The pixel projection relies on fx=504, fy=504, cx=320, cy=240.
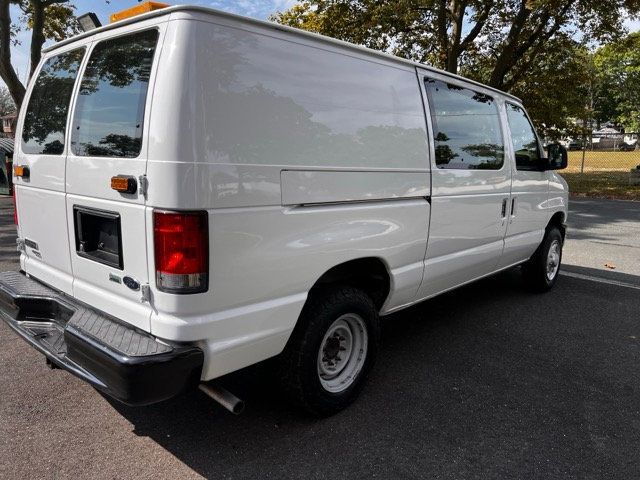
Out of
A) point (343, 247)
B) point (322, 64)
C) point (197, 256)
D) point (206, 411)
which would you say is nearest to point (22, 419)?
point (206, 411)

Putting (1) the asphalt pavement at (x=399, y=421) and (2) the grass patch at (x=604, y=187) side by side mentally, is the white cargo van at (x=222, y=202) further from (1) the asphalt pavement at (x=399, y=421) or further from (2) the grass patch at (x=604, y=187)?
(2) the grass patch at (x=604, y=187)

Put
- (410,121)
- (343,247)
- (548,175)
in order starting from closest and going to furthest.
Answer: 1. (343,247)
2. (410,121)
3. (548,175)

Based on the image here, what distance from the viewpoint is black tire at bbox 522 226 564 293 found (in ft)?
17.9

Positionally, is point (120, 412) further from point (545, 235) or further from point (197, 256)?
point (545, 235)

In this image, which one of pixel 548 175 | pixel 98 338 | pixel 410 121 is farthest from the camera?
pixel 548 175

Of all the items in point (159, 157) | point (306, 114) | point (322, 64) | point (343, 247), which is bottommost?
point (343, 247)

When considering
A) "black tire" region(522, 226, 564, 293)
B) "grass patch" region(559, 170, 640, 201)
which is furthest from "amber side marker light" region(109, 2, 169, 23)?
"grass patch" region(559, 170, 640, 201)

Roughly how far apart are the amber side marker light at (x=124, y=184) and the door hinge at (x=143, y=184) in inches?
1.3

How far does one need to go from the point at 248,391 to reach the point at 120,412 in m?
0.78

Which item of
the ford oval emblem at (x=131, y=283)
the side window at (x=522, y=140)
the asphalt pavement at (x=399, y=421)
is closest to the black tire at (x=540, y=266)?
the side window at (x=522, y=140)

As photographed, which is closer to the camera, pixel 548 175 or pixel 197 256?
pixel 197 256

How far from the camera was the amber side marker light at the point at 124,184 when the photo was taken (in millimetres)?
2234

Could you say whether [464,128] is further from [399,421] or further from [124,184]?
[124,184]

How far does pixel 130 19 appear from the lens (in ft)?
8.07
